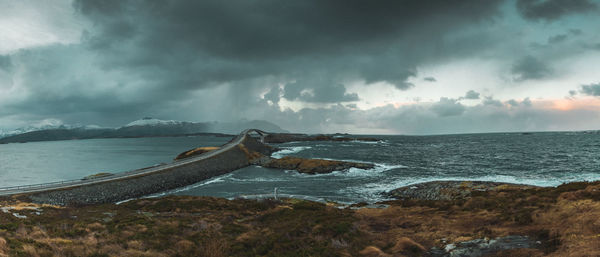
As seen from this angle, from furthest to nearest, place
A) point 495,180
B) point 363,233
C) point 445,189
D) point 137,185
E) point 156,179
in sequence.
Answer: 1. point 156,179
2. point 137,185
3. point 495,180
4. point 445,189
5. point 363,233

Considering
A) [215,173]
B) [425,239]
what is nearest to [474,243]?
[425,239]

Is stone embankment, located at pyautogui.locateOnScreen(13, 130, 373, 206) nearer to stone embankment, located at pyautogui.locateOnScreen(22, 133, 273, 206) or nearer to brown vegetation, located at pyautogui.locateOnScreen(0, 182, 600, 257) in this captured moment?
stone embankment, located at pyautogui.locateOnScreen(22, 133, 273, 206)

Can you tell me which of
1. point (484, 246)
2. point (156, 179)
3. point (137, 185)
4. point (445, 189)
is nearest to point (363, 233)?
point (484, 246)

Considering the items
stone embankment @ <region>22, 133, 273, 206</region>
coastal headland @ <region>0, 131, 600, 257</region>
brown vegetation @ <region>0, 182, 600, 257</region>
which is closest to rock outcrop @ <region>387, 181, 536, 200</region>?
coastal headland @ <region>0, 131, 600, 257</region>

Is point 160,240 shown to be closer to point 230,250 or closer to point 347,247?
point 230,250

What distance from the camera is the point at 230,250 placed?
12.7 meters

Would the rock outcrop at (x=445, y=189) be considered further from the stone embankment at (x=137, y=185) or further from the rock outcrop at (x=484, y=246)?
the stone embankment at (x=137, y=185)

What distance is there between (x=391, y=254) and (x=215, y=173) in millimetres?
57493

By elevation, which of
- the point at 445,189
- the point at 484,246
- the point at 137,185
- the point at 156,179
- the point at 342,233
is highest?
the point at 484,246

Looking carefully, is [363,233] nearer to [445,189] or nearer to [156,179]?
[445,189]

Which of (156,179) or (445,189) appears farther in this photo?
(156,179)

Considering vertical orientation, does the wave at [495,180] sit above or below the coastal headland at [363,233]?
below

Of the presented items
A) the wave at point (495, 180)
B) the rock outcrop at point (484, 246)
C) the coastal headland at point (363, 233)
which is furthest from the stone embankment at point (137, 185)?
the rock outcrop at point (484, 246)

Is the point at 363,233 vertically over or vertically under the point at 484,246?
under
